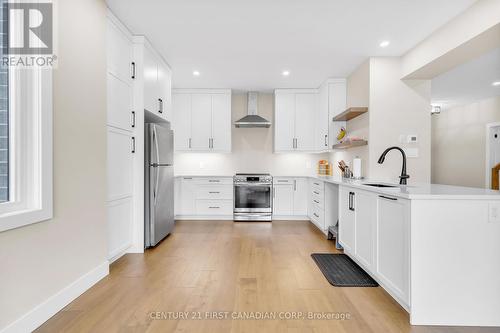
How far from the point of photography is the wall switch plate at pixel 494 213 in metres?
1.59

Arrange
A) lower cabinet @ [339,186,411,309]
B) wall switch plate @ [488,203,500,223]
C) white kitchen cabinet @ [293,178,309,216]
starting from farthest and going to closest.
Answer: white kitchen cabinet @ [293,178,309,216], lower cabinet @ [339,186,411,309], wall switch plate @ [488,203,500,223]

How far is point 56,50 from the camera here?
1.75m

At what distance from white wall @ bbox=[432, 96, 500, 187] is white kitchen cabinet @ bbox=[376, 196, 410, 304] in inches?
221

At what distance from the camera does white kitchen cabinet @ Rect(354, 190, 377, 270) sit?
7.07 ft

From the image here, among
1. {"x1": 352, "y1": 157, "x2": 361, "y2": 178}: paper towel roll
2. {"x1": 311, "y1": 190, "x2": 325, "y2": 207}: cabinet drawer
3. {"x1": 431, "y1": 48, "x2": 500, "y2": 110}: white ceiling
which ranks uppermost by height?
{"x1": 431, "y1": 48, "x2": 500, "y2": 110}: white ceiling

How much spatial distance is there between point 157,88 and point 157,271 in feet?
7.39

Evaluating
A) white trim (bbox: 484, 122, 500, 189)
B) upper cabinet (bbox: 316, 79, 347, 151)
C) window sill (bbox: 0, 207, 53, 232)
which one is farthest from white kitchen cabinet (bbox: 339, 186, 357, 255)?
white trim (bbox: 484, 122, 500, 189)

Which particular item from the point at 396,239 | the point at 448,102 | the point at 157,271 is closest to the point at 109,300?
the point at 157,271

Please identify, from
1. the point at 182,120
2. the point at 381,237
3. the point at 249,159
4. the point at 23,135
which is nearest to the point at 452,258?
the point at 381,237

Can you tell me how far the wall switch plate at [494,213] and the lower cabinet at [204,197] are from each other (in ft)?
11.9

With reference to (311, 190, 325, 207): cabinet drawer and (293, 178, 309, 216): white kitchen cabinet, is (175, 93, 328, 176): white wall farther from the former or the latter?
(311, 190, 325, 207): cabinet drawer

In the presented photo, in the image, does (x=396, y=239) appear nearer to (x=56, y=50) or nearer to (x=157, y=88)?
(x=56, y=50)

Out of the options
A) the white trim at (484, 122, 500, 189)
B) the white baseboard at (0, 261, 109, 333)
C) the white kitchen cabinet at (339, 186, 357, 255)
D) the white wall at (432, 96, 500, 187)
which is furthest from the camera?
the white wall at (432, 96, 500, 187)

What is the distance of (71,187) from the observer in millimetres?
1865
